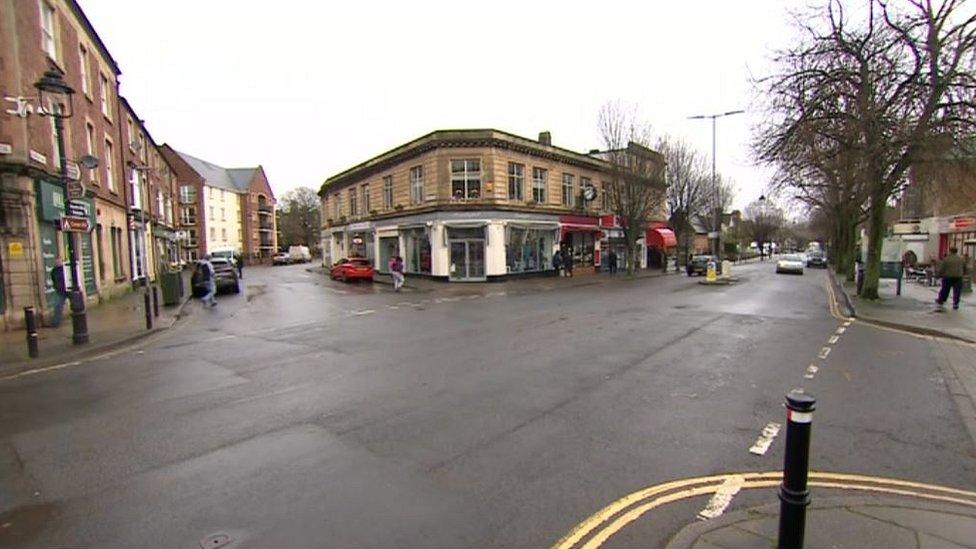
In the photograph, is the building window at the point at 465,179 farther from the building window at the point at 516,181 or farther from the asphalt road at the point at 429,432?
the asphalt road at the point at 429,432

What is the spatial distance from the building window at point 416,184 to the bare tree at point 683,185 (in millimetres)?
18186

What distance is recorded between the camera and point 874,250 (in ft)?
56.7

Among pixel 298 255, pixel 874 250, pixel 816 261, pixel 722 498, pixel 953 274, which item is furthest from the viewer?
pixel 298 255

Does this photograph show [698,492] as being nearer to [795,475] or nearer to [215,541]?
[795,475]

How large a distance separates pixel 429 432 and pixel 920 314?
14.7 m

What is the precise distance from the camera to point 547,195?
3077 cm

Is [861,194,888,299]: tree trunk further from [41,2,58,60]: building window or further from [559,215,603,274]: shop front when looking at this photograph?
[41,2,58,60]: building window

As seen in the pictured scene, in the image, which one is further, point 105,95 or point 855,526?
point 105,95

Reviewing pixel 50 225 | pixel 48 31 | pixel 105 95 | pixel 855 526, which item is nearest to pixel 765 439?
pixel 855 526

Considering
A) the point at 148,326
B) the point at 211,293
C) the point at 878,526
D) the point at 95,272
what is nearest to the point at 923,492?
the point at 878,526

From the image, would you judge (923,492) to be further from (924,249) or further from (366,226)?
(924,249)

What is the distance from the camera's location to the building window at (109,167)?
20.8 m

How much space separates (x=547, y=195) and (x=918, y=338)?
21.9 meters

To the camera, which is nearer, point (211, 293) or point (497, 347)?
point (497, 347)
